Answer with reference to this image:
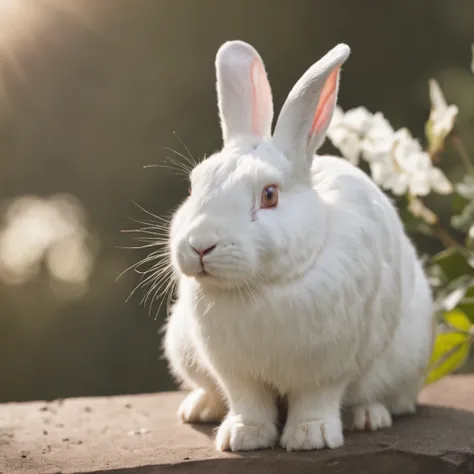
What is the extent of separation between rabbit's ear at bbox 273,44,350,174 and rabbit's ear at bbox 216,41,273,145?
0.12 meters

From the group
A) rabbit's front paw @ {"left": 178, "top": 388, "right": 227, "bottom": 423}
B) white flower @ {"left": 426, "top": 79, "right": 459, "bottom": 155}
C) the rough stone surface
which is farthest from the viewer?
white flower @ {"left": 426, "top": 79, "right": 459, "bottom": 155}

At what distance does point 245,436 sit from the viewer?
1797mm

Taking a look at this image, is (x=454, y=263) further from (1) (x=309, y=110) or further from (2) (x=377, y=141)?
(1) (x=309, y=110)

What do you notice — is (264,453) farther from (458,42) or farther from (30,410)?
(458,42)

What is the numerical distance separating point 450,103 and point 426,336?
2.05 m

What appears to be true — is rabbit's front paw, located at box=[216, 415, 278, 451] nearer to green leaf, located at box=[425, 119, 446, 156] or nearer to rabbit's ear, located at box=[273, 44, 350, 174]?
rabbit's ear, located at box=[273, 44, 350, 174]

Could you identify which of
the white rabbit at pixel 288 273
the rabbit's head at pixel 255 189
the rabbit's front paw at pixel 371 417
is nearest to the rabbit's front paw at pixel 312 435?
the white rabbit at pixel 288 273

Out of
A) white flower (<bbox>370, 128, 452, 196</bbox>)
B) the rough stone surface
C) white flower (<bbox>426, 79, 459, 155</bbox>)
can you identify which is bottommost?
the rough stone surface

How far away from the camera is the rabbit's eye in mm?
1678

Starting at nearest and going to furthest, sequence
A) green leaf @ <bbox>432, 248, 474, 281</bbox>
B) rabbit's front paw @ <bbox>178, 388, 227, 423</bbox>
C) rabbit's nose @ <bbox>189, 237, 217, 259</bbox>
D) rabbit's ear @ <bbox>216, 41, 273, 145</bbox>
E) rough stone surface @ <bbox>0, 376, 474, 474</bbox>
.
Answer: rabbit's nose @ <bbox>189, 237, 217, 259</bbox> → rough stone surface @ <bbox>0, 376, 474, 474</bbox> → rabbit's ear @ <bbox>216, 41, 273, 145</bbox> → rabbit's front paw @ <bbox>178, 388, 227, 423</bbox> → green leaf @ <bbox>432, 248, 474, 281</bbox>

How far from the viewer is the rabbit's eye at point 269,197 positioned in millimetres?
1678

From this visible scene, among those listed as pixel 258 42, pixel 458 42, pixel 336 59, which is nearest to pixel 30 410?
pixel 336 59

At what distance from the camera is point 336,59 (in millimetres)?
1707

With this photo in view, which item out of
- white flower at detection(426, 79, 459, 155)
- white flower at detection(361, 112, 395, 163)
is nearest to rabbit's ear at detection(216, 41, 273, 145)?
white flower at detection(361, 112, 395, 163)
